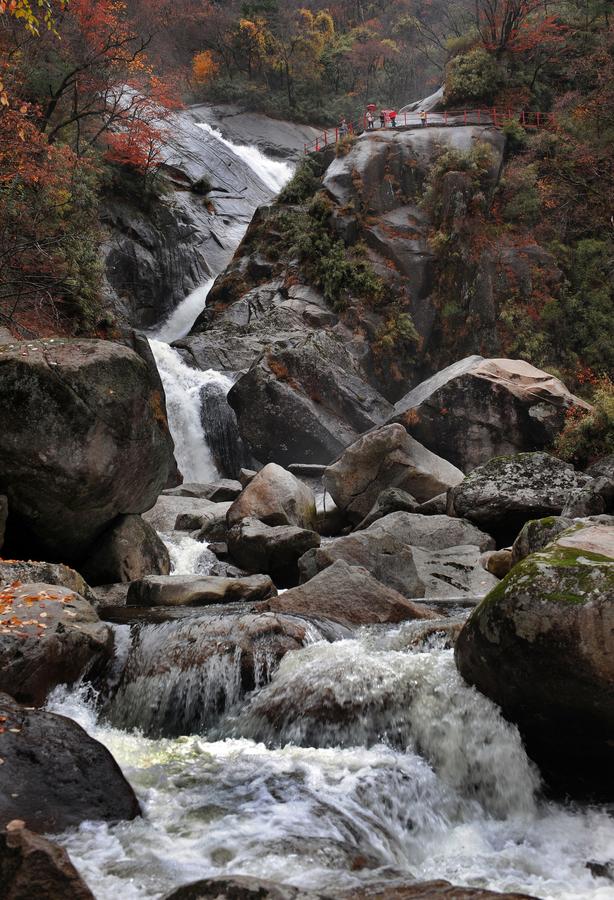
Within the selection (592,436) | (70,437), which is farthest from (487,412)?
(70,437)

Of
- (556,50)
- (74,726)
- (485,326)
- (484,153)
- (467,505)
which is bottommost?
(467,505)

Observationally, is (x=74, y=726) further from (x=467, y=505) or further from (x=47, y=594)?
(x=467, y=505)

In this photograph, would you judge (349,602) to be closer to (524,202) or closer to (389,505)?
(389,505)

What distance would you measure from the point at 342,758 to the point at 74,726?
203cm

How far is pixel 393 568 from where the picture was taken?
9766 mm

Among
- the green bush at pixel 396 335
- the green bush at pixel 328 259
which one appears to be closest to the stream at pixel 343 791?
the green bush at pixel 396 335

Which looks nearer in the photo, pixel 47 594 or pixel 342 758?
pixel 342 758

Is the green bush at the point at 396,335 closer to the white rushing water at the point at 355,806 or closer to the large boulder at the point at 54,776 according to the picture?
the white rushing water at the point at 355,806

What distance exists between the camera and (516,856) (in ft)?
14.1

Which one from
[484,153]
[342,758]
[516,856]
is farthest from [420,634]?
[484,153]

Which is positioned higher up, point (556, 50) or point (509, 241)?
point (556, 50)

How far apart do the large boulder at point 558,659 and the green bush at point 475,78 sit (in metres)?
28.8

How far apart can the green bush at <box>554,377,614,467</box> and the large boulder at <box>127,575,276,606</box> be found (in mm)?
9247

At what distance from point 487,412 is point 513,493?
17.9 ft
